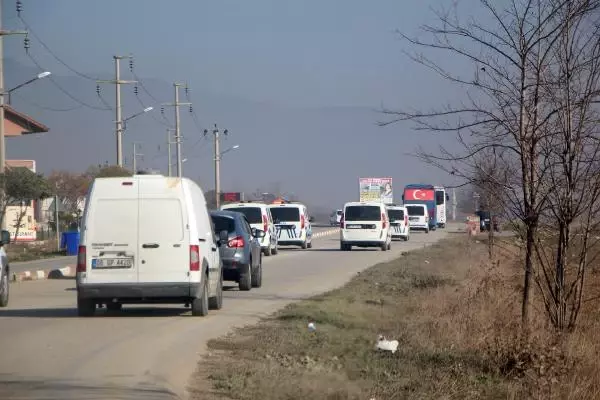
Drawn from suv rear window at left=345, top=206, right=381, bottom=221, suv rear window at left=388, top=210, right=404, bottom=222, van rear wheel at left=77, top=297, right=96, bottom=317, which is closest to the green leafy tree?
suv rear window at left=345, top=206, right=381, bottom=221

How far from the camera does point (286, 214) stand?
4378cm

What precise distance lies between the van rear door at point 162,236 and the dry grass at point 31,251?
25478mm

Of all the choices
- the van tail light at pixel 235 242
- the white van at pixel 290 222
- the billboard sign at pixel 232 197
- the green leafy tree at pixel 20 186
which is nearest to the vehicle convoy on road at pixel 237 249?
the van tail light at pixel 235 242

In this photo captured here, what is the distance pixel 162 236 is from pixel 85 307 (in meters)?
1.85

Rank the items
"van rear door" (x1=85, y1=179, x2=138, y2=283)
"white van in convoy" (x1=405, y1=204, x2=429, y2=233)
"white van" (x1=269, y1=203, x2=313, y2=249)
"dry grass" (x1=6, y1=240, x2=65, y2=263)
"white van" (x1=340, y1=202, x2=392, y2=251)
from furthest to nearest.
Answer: "white van in convoy" (x1=405, y1=204, x2=429, y2=233)
"white van" (x1=269, y1=203, x2=313, y2=249)
"white van" (x1=340, y1=202, x2=392, y2=251)
"dry grass" (x1=6, y1=240, x2=65, y2=263)
"van rear door" (x1=85, y1=179, x2=138, y2=283)

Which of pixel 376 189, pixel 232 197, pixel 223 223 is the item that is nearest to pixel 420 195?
pixel 376 189

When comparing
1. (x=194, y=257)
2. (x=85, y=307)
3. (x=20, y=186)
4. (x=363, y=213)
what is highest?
(x=20, y=186)

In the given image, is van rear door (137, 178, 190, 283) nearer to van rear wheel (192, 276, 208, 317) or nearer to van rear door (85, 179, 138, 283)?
van rear door (85, 179, 138, 283)

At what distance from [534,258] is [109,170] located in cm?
3774

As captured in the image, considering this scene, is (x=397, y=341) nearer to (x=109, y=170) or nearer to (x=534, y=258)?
(x=534, y=258)

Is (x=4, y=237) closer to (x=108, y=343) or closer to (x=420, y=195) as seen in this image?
(x=108, y=343)

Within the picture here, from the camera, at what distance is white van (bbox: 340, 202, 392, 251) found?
43562 mm

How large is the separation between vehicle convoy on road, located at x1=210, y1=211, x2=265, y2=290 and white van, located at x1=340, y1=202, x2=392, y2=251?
20.7m

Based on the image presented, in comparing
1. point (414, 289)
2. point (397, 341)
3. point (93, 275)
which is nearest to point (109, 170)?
point (414, 289)
